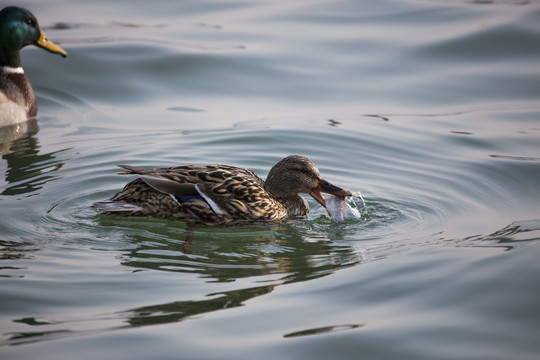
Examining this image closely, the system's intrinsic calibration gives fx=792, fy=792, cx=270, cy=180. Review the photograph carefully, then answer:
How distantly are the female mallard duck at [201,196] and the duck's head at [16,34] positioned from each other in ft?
18.3

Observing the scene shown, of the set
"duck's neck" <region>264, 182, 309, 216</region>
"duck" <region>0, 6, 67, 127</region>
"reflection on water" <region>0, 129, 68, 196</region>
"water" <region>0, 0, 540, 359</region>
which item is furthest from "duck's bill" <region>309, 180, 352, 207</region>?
"duck" <region>0, 6, 67, 127</region>

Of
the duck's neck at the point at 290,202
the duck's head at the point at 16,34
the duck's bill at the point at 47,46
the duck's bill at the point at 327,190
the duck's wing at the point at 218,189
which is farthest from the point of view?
the duck's bill at the point at 47,46

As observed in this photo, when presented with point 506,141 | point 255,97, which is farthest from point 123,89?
point 506,141

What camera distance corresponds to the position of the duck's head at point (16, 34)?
12344 mm

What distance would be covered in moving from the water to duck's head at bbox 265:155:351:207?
1.34 ft

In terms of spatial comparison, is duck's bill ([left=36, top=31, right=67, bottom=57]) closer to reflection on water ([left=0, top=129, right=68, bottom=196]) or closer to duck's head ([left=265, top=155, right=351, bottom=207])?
reflection on water ([left=0, top=129, right=68, bottom=196])

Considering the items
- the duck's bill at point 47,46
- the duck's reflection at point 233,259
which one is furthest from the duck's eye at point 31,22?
the duck's reflection at point 233,259

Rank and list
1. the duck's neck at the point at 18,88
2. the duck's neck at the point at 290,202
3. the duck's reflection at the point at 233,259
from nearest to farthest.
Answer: the duck's reflection at the point at 233,259 < the duck's neck at the point at 290,202 < the duck's neck at the point at 18,88

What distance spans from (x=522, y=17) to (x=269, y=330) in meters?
11.7

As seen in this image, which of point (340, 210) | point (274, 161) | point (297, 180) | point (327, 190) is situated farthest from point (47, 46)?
point (340, 210)

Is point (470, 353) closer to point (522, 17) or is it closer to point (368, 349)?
point (368, 349)

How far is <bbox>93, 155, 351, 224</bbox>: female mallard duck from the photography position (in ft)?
24.8

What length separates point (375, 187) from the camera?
8828 millimetres

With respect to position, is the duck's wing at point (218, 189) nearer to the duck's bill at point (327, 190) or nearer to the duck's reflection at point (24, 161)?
the duck's bill at point (327, 190)
